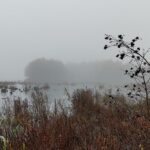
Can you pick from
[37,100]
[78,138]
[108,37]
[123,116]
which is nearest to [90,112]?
[123,116]

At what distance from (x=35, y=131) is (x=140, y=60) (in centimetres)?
382

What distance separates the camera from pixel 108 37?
752cm

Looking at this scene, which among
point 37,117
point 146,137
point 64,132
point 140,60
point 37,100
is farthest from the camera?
point 37,100

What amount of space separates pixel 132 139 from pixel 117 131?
769 mm

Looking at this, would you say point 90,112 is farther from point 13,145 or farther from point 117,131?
point 13,145

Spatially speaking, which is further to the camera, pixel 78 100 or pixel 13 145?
pixel 78 100

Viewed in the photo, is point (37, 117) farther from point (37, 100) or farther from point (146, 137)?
point (146, 137)

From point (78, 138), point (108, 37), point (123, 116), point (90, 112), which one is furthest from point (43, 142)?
point (90, 112)

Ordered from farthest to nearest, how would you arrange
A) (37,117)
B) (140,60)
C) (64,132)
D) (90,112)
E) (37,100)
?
1. (90,112)
2. (37,100)
3. (140,60)
4. (37,117)
5. (64,132)

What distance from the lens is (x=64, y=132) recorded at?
5156 mm

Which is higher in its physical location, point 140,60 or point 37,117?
point 140,60

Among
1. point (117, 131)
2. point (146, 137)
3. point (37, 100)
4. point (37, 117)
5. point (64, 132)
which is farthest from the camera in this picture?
point (37, 100)

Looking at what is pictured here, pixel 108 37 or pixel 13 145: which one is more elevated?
pixel 108 37

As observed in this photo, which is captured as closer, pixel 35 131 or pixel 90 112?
pixel 35 131
